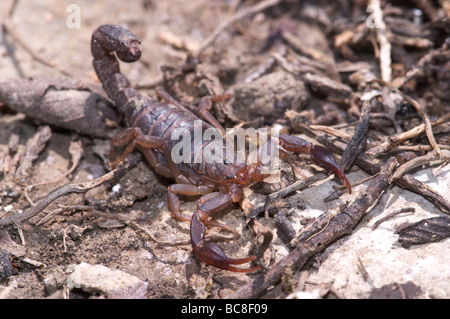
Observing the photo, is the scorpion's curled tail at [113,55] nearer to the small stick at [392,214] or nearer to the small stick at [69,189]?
the small stick at [69,189]

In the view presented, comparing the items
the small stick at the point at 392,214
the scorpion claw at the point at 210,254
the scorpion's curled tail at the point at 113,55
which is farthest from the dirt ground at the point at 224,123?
the scorpion's curled tail at the point at 113,55

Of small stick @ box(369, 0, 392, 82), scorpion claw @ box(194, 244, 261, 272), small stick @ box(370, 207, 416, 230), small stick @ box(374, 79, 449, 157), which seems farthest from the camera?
small stick @ box(369, 0, 392, 82)

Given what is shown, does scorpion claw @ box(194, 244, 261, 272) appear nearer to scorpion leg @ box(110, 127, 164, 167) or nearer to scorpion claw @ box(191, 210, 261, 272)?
scorpion claw @ box(191, 210, 261, 272)

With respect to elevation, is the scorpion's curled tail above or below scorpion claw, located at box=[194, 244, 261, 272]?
above

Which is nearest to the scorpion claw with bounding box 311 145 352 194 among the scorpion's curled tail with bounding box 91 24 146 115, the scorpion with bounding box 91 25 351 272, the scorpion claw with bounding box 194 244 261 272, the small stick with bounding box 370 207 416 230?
the scorpion with bounding box 91 25 351 272

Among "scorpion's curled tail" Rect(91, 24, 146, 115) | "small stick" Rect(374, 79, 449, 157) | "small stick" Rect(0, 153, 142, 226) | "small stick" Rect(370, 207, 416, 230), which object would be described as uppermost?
"scorpion's curled tail" Rect(91, 24, 146, 115)

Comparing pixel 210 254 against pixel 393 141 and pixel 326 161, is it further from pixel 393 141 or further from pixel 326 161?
pixel 393 141

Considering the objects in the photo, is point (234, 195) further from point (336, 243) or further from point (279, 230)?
point (336, 243)
